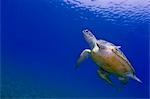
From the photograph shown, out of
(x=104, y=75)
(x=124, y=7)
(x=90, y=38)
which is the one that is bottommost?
(x=104, y=75)

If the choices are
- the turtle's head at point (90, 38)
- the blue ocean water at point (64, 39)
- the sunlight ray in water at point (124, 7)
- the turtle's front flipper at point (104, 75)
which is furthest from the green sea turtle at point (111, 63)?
the blue ocean water at point (64, 39)

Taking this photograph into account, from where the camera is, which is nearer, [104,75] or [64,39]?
[104,75]

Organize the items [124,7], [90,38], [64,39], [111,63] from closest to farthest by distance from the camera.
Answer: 1. [111,63]
2. [90,38]
3. [124,7]
4. [64,39]

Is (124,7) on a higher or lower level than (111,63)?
higher

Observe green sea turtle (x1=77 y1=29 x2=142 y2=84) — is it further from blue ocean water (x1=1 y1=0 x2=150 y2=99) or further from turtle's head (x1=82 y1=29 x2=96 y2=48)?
blue ocean water (x1=1 y1=0 x2=150 y2=99)

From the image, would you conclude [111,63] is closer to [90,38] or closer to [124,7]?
[90,38]

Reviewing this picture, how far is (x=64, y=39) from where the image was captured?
3175 cm

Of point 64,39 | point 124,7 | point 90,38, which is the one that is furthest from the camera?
point 64,39

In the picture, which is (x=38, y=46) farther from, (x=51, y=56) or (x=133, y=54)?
(x=133, y=54)

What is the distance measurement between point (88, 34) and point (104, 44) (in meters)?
0.32

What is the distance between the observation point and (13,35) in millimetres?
27484

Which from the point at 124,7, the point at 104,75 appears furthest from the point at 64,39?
the point at 104,75

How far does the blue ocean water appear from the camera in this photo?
16.4 metres

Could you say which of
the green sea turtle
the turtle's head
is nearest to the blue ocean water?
the turtle's head
